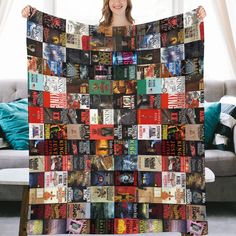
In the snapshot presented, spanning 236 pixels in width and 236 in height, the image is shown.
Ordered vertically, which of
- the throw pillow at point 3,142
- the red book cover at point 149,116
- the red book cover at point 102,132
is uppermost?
the red book cover at point 149,116

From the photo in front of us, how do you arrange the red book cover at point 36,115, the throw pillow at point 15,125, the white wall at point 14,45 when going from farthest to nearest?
1. the white wall at point 14,45
2. the throw pillow at point 15,125
3. the red book cover at point 36,115

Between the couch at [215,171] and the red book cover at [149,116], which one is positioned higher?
the red book cover at [149,116]

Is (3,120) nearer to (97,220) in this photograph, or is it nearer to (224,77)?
(97,220)

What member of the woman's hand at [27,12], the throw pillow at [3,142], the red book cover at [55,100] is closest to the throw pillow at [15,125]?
the throw pillow at [3,142]

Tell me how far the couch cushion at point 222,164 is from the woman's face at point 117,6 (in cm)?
109

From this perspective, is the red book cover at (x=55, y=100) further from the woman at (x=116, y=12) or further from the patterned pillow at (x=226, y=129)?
the patterned pillow at (x=226, y=129)

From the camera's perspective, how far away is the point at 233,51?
3826mm

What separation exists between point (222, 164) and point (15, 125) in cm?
141

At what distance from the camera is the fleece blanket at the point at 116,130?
2000 mm

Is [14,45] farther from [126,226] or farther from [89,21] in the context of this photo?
[126,226]

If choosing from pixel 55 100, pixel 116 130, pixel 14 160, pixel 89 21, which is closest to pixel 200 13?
pixel 116 130

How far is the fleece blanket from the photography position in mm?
2000

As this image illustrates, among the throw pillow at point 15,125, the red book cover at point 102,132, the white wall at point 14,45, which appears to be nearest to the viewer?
the red book cover at point 102,132

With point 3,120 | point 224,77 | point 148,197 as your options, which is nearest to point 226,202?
point 224,77
